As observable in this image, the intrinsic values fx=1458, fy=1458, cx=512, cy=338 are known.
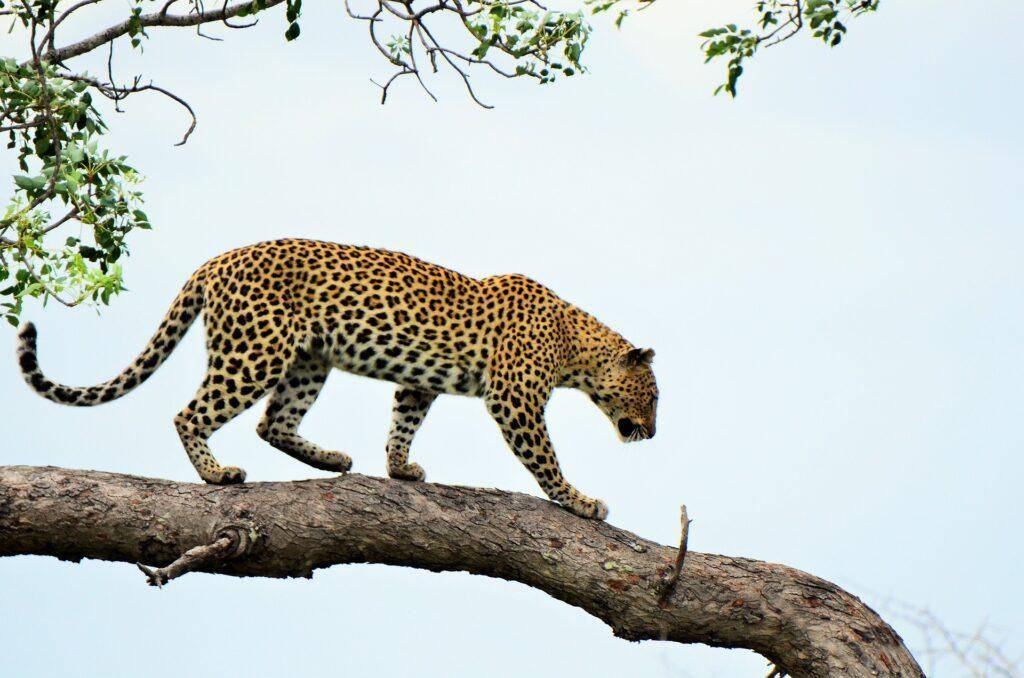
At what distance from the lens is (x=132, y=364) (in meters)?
10.2

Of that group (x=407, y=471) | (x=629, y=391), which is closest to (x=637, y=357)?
(x=629, y=391)

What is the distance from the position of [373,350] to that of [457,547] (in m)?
1.52

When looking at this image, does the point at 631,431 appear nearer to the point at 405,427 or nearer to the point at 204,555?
the point at 405,427

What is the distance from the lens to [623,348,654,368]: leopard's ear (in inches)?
428

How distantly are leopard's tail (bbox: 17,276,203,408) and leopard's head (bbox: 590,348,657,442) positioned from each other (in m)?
3.06

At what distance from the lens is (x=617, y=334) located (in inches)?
440

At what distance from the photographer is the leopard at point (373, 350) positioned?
9844mm

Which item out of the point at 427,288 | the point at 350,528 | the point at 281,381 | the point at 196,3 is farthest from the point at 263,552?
the point at 196,3

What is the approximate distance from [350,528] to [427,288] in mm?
1870

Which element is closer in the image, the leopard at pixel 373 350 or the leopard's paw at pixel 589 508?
the leopard at pixel 373 350

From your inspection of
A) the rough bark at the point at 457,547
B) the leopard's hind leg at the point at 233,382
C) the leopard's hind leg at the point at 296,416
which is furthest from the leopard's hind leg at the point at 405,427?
the leopard's hind leg at the point at 233,382

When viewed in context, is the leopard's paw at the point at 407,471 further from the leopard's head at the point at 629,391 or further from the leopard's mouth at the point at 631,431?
the leopard's mouth at the point at 631,431

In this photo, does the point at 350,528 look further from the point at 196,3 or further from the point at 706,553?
the point at 196,3

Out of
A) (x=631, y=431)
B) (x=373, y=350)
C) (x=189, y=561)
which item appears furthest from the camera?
A: (x=631, y=431)
